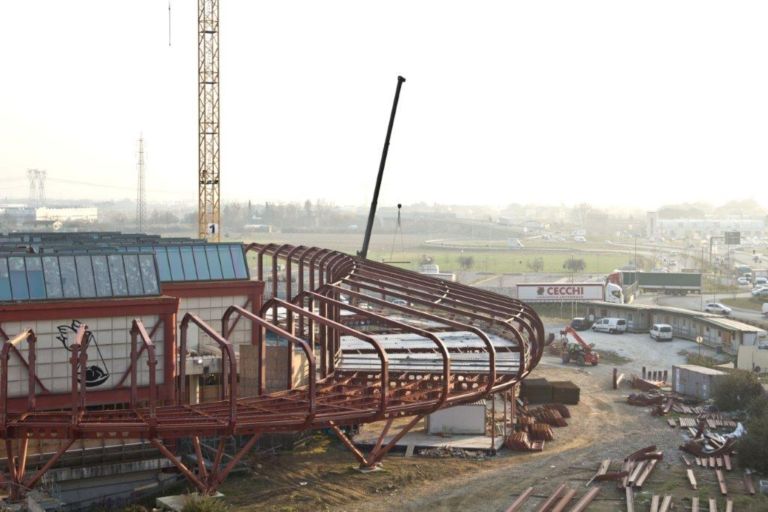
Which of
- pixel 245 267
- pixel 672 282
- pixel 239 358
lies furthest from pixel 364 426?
pixel 672 282

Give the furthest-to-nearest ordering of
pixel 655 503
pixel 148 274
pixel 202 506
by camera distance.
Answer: pixel 148 274 → pixel 655 503 → pixel 202 506

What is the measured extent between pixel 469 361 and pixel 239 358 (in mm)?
8883

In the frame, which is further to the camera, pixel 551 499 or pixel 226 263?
pixel 226 263

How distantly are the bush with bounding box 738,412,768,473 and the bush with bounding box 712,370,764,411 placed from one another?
8.86 meters

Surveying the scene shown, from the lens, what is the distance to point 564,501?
96.0ft

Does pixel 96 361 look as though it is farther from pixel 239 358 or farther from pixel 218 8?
pixel 218 8

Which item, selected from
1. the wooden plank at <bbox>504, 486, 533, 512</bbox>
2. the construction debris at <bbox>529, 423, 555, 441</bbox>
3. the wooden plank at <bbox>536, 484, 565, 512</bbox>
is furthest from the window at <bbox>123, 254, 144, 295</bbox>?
the construction debris at <bbox>529, 423, 555, 441</bbox>

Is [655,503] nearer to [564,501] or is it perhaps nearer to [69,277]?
[564,501]

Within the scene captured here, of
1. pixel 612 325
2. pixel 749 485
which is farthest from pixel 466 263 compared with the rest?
pixel 749 485

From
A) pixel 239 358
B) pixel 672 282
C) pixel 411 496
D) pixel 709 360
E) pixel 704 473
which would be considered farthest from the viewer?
pixel 672 282

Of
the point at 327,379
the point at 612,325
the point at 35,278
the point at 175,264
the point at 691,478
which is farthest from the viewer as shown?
the point at 612,325

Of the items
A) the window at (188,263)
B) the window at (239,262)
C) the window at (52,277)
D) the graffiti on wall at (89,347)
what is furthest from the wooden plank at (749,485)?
the window at (52,277)

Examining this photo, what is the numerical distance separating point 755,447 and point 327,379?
48.5 ft

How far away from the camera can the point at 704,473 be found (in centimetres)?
3312
